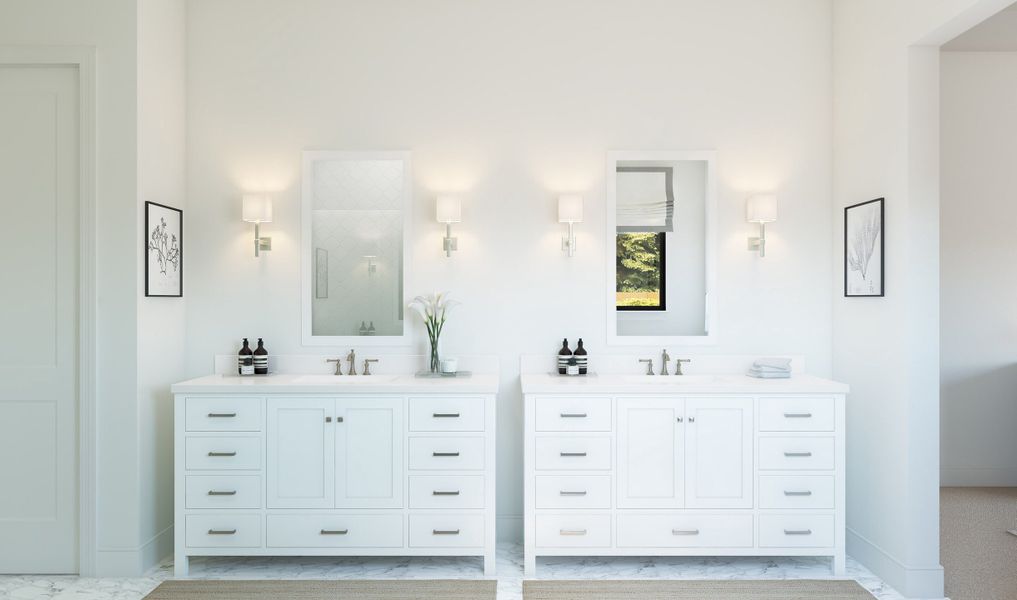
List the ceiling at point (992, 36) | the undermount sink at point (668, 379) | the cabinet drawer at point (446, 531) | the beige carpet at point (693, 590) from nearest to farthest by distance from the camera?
the beige carpet at point (693, 590)
the cabinet drawer at point (446, 531)
the undermount sink at point (668, 379)
the ceiling at point (992, 36)

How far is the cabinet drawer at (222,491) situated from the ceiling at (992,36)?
4942mm

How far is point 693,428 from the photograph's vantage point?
321cm

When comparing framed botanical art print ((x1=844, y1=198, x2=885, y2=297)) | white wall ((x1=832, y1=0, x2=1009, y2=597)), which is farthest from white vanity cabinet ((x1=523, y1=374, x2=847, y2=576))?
framed botanical art print ((x1=844, y1=198, x2=885, y2=297))

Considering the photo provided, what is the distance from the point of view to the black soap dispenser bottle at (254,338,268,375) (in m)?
3.64

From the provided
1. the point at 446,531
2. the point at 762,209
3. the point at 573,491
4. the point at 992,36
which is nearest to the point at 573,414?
the point at 573,491

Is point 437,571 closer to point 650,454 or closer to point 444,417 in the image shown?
point 444,417

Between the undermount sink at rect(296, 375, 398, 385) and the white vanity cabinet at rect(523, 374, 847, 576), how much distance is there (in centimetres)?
80

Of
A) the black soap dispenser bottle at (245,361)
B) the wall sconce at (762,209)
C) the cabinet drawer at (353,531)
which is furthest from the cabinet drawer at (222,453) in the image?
the wall sconce at (762,209)

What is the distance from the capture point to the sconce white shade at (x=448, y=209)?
3.59 meters

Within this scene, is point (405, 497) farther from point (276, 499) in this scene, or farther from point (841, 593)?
point (841, 593)

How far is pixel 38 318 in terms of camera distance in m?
3.28

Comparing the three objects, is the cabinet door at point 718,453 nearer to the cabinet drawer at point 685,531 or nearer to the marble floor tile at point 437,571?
the cabinet drawer at point 685,531

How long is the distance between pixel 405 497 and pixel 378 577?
42 cm

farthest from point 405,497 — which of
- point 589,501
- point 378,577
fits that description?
point 589,501
